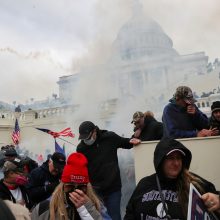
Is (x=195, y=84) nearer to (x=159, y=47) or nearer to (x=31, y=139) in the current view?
(x=31, y=139)

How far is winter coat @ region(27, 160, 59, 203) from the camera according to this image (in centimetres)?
360

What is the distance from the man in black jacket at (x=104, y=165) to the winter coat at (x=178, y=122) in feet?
1.30

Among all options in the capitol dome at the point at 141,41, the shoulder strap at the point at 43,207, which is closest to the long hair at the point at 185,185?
the shoulder strap at the point at 43,207

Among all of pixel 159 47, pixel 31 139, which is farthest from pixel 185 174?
pixel 159 47

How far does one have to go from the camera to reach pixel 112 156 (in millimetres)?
3977

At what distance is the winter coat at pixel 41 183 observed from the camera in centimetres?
360

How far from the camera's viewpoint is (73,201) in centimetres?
223

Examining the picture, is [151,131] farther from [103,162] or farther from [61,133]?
[61,133]

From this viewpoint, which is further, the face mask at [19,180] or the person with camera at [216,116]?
the person with camera at [216,116]

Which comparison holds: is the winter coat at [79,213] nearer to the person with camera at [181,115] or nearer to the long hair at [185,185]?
the long hair at [185,185]

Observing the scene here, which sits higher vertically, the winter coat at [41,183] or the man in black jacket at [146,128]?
the man in black jacket at [146,128]

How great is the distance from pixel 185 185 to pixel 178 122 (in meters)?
1.76

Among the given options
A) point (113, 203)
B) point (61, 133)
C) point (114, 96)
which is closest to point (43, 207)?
point (113, 203)

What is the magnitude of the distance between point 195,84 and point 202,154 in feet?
58.2
